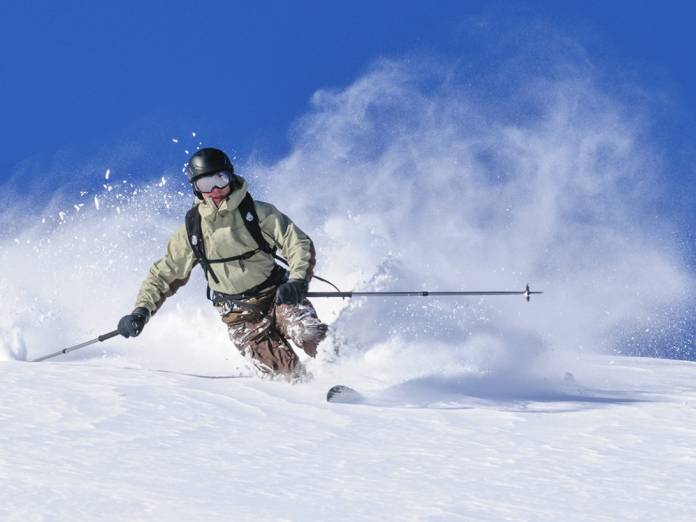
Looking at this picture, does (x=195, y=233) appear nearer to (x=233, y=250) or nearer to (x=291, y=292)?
(x=233, y=250)

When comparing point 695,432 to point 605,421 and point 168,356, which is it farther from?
point 168,356

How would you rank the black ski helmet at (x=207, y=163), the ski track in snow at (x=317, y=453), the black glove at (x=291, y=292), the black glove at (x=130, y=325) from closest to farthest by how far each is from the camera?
the ski track in snow at (x=317, y=453) < the black glove at (x=291, y=292) < the black ski helmet at (x=207, y=163) < the black glove at (x=130, y=325)

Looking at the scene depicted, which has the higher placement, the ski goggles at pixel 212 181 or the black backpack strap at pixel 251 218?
the ski goggles at pixel 212 181

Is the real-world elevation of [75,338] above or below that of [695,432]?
above

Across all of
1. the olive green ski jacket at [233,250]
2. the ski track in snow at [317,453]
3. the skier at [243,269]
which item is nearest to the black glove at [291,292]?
the skier at [243,269]

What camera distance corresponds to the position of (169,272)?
7426mm

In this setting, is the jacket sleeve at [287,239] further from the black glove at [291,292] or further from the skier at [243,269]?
the black glove at [291,292]

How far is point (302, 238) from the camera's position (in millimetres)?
7023

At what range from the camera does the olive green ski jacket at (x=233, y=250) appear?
22.7 feet

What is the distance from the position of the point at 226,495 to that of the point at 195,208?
3.85 metres

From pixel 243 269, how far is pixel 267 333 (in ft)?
1.96

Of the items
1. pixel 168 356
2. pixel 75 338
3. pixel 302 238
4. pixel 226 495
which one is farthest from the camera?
pixel 75 338

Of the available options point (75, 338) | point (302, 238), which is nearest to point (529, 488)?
point (302, 238)

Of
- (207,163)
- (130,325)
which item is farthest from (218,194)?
(130,325)
